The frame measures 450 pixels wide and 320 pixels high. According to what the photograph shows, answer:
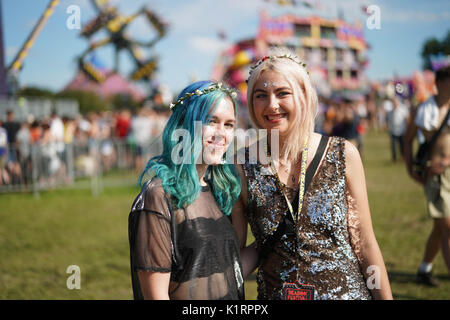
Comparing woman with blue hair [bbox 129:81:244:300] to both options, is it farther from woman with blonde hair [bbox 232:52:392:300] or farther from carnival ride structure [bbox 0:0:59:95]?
carnival ride structure [bbox 0:0:59:95]

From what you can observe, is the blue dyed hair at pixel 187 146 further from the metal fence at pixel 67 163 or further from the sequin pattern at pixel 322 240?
the metal fence at pixel 67 163

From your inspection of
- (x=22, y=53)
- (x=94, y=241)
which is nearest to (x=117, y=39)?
(x=22, y=53)

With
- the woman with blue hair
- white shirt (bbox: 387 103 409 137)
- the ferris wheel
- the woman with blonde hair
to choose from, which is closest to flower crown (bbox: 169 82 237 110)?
the woman with blue hair

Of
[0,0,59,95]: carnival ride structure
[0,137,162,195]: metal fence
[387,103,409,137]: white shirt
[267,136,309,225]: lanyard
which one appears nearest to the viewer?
[267,136,309,225]: lanyard

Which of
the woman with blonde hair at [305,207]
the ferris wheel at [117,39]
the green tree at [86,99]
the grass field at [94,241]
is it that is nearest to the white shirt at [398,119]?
the grass field at [94,241]

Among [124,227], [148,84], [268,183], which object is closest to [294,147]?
[268,183]

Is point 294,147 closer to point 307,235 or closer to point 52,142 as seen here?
point 307,235

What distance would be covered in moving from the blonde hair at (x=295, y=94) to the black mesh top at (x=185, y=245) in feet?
1.57

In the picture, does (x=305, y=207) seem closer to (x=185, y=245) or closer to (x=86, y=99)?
(x=185, y=245)

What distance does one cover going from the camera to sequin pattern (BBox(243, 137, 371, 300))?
1.70 metres

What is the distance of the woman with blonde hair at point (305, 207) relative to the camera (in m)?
1.70

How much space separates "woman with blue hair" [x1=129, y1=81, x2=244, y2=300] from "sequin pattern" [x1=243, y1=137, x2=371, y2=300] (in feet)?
0.64

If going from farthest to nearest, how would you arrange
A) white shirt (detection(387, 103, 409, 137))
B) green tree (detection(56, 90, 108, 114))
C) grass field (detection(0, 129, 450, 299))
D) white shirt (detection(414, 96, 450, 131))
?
green tree (detection(56, 90, 108, 114)) → white shirt (detection(387, 103, 409, 137)) → grass field (detection(0, 129, 450, 299)) → white shirt (detection(414, 96, 450, 131))

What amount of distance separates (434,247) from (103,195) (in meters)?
7.43
